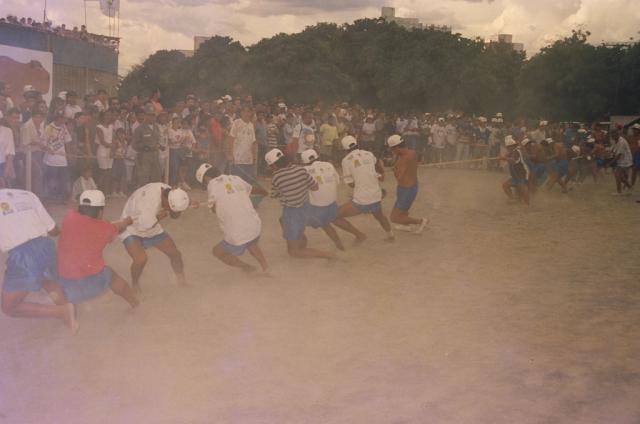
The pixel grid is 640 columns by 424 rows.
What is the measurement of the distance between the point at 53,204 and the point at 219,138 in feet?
14.7

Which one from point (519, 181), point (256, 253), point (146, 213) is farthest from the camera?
point (519, 181)

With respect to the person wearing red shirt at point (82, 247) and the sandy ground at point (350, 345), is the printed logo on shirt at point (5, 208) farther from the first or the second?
the sandy ground at point (350, 345)

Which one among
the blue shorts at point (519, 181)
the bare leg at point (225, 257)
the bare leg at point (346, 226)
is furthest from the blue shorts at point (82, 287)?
the blue shorts at point (519, 181)

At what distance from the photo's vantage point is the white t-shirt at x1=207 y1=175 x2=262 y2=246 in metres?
8.69

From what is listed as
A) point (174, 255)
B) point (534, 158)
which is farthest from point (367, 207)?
point (534, 158)

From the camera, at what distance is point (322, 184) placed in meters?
10.5

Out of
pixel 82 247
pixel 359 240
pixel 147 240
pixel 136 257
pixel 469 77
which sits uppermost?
pixel 469 77

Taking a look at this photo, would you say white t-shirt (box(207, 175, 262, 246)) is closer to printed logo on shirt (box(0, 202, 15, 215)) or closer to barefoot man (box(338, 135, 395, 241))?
printed logo on shirt (box(0, 202, 15, 215))

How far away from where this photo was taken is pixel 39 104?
13.2 m

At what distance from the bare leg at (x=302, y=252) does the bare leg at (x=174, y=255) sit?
172cm

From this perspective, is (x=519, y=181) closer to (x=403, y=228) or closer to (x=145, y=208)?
(x=403, y=228)

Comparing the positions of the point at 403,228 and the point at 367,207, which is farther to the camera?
the point at 403,228

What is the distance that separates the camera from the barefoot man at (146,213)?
786 cm

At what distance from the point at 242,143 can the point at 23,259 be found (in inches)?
363
